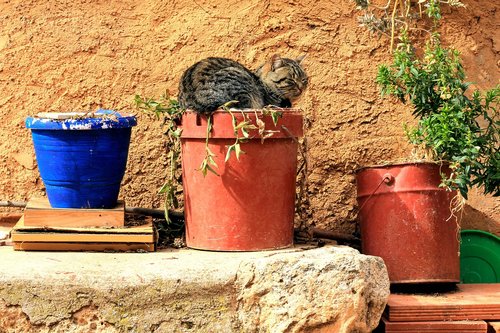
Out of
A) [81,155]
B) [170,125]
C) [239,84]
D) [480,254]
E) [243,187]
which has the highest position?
[239,84]

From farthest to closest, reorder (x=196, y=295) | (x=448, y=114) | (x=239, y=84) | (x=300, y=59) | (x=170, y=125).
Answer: (x=300, y=59)
(x=239, y=84)
(x=170, y=125)
(x=448, y=114)
(x=196, y=295)

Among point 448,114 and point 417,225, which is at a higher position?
point 448,114

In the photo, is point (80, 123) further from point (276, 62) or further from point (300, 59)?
point (300, 59)

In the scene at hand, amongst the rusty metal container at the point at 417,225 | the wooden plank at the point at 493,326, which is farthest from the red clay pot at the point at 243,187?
the wooden plank at the point at 493,326

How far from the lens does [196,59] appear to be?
4352mm

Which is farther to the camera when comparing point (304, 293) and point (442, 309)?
point (442, 309)

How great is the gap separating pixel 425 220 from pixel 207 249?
1057mm

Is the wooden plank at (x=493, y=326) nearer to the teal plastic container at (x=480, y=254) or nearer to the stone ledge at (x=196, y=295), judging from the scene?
the stone ledge at (x=196, y=295)

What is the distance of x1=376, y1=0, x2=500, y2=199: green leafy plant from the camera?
358 centimetres

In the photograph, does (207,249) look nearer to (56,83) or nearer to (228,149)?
(228,149)

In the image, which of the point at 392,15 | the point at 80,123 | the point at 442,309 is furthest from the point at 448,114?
the point at 80,123

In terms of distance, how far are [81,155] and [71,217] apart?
0.96 feet

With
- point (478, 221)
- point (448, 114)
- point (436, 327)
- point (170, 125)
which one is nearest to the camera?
point (436, 327)

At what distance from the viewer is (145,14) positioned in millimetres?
4320
